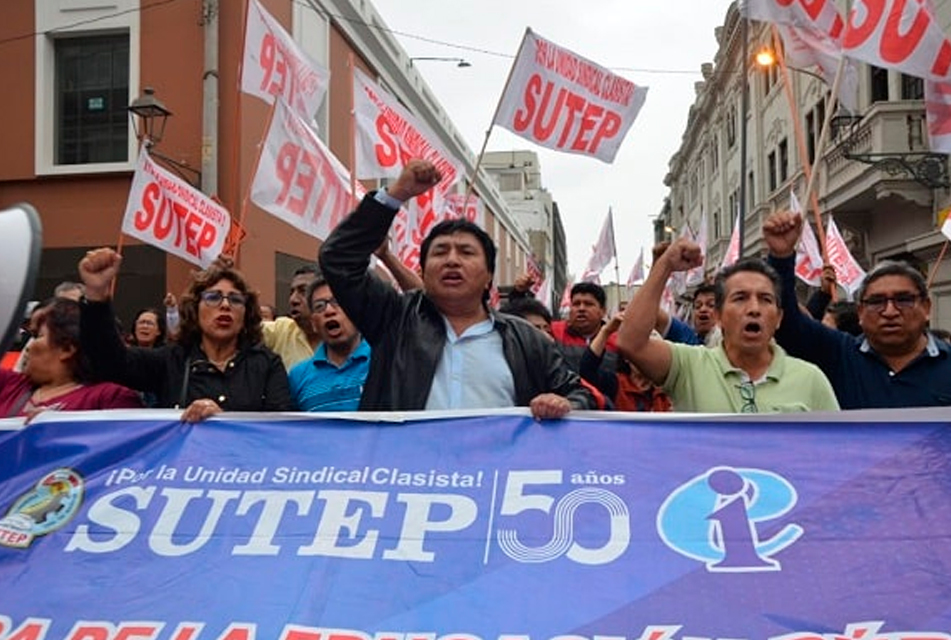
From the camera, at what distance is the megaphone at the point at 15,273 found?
4.71 ft

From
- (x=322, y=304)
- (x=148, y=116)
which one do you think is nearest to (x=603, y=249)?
(x=148, y=116)

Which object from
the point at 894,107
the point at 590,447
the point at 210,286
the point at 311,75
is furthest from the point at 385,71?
the point at 590,447

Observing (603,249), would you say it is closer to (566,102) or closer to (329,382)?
(566,102)

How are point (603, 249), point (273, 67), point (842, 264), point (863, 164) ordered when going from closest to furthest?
point (273, 67) < point (842, 264) < point (603, 249) < point (863, 164)

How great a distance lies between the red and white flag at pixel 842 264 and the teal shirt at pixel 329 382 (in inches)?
289

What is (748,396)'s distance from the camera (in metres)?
2.85

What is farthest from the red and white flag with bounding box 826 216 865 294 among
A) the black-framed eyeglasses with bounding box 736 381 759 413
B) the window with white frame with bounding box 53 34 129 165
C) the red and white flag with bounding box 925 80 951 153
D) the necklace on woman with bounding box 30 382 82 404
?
the window with white frame with bounding box 53 34 129 165

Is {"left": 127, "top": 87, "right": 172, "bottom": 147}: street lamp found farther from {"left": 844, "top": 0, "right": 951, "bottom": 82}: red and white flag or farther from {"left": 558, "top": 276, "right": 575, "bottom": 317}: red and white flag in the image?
{"left": 844, "top": 0, "right": 951, "bottom": 82}: red and white flag

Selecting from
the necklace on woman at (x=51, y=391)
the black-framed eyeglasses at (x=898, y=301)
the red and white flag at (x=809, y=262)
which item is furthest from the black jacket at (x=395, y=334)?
the red and white flag at (x=809, y=262)

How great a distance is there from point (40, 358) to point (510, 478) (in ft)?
6.33

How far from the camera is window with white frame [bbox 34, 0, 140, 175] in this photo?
12227mm

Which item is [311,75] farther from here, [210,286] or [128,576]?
[128,576]

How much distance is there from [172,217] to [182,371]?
399 cm

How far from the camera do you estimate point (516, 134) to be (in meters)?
6.74
